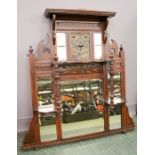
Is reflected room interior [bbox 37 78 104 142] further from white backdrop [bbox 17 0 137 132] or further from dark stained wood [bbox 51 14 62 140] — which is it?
white backdrop [bbox 17 0 137 132]

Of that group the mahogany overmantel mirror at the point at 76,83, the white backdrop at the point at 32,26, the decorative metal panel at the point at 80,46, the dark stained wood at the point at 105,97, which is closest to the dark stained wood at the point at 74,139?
the mahogany overmantel mirror at the point at 76,83

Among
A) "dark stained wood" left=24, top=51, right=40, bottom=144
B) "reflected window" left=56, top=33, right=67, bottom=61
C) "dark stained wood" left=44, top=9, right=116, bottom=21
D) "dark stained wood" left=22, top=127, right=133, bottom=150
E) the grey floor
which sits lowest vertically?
the grey floor

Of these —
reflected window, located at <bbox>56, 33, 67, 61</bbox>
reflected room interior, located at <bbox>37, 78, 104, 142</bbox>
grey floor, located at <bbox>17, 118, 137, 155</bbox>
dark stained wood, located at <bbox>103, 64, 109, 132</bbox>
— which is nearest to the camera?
grey floor, located at <bbox>17, 118, 137, 155</bbox>

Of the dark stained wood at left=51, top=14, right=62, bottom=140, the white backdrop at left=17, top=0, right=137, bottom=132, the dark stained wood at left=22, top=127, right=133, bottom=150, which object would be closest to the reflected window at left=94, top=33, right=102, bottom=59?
the white backdrop at left=17, top=0, right=137, bottom=132

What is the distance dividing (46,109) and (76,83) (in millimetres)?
594

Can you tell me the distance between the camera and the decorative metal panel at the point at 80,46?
2.86m

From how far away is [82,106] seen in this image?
2.96 m

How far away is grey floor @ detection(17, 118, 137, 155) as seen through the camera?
2.37 meters

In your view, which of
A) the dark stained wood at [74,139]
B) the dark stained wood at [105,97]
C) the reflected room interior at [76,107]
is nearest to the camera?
the dark stained wood at [74,139]

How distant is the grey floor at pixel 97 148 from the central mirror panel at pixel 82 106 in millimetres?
227

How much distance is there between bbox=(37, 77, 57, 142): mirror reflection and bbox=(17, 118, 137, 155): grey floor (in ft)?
0.63

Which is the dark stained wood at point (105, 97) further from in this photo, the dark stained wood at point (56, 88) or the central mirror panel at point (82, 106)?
the dark stained wood at point (56, 88)
